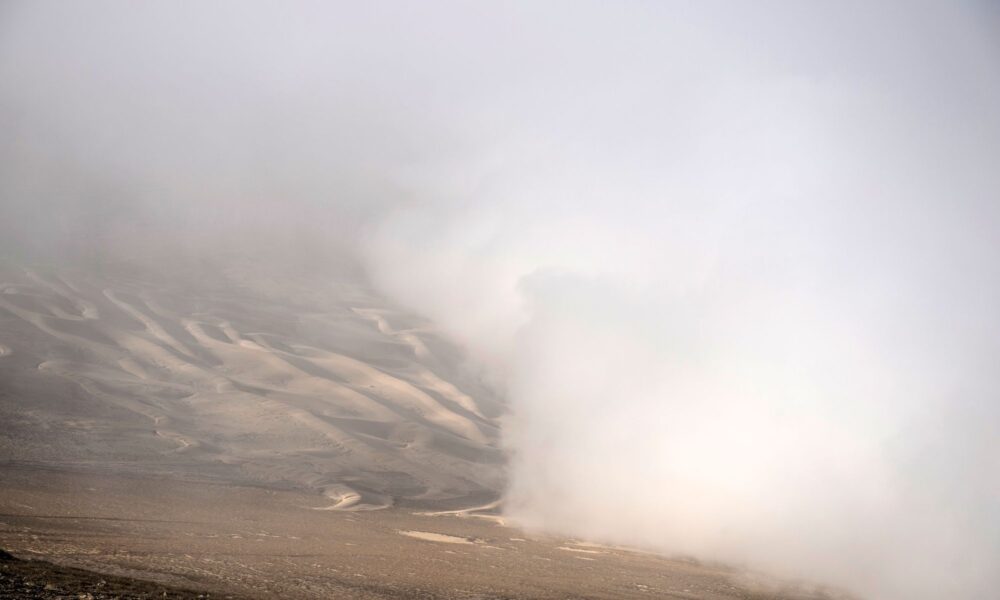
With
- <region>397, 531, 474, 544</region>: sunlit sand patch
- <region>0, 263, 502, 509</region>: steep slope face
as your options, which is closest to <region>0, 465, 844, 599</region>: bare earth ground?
<region>397, 531, 474, 544</region>: sunlit sand patch

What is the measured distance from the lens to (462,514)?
2861 centimetres

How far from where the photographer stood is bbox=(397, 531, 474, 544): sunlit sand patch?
22625 millimetres

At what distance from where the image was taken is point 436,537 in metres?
23.1

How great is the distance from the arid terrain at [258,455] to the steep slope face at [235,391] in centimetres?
15

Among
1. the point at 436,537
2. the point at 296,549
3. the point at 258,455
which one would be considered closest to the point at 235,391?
the point at 258,455

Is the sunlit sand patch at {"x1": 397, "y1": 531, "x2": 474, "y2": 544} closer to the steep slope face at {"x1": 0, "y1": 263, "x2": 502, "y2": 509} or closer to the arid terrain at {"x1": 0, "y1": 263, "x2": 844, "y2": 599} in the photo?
the arid terrain at {"x1": 0, "y1": 263, "x2": 844, "y2": 599}

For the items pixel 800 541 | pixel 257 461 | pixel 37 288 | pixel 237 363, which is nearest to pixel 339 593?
pixel 800 541

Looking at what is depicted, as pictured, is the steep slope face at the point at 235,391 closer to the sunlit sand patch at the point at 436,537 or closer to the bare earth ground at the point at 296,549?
the bare earth ground at the point at 296,549

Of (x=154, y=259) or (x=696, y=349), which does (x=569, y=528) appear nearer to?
(x=696, y=349)

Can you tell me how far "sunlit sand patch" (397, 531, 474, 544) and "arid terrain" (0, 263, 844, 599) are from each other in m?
0.11

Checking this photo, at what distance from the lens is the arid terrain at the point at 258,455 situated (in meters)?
16.8

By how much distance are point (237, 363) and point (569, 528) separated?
2415cm

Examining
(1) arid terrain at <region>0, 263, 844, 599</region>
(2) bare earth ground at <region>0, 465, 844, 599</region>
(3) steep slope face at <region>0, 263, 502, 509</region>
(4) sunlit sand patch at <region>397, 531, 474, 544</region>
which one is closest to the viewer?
(2) bare earth ground at <region>0, 465, 844, 599</region>

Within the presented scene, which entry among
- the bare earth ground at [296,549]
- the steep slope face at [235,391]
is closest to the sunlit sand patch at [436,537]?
the bare earth ground at [296,549]
